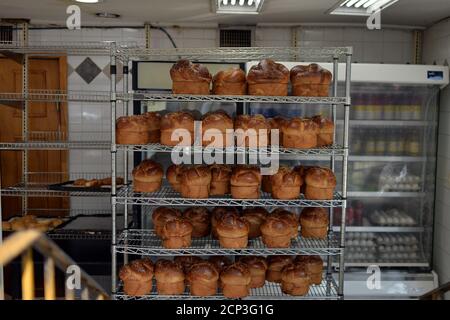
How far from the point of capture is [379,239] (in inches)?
136

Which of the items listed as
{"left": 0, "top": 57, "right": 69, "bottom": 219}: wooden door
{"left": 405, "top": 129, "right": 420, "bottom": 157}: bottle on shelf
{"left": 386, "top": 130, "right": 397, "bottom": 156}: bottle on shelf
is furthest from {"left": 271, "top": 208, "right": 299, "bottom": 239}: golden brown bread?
{"left": 0, "top": 57, "right": 69, "bottom": 219}: wooden door

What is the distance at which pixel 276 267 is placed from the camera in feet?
7.85

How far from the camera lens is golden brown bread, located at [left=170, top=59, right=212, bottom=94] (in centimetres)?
224

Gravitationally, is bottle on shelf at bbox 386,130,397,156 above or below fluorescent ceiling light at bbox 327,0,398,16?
below

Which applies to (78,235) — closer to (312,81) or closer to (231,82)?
(231,82)

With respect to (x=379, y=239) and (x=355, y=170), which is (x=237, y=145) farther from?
(x=379, y=239)

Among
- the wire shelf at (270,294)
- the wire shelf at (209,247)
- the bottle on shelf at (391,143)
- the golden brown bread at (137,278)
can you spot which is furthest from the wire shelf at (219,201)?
the bottle on shelf at (391,143)

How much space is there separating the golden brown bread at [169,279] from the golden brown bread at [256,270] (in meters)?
0.34

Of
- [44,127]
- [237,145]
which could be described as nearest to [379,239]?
[237,145]

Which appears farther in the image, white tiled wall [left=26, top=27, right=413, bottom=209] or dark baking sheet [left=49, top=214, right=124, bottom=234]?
white tiled wall [left=26, top=27, right=413, bottom=209]

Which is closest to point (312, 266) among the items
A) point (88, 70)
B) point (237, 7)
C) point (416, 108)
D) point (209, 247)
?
point (209, 247)

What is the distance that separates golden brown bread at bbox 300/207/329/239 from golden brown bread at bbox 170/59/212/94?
85 cm

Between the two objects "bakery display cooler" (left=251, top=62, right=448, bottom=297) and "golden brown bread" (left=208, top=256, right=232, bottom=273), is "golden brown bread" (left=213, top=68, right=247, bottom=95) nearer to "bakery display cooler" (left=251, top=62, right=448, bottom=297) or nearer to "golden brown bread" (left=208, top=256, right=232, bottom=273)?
"golden brown bread" (left=208, top=256, right=232, bottom=273)

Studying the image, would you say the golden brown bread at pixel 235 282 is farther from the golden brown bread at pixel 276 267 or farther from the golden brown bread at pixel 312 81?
the golden brown bread at pixel 312 81
